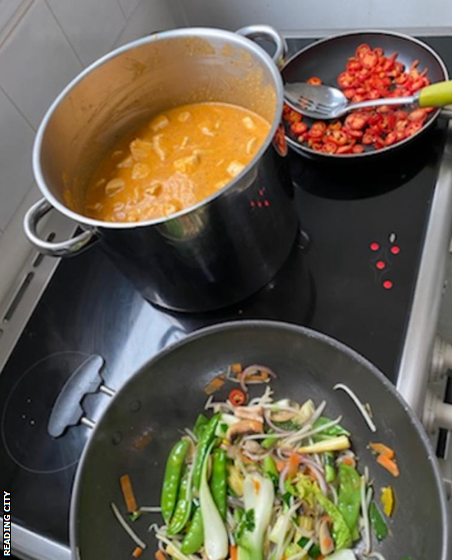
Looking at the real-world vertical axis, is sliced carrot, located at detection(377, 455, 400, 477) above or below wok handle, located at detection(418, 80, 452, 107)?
below

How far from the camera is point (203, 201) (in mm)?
600

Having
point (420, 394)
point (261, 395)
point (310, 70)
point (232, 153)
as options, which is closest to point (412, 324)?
point (420, 394)

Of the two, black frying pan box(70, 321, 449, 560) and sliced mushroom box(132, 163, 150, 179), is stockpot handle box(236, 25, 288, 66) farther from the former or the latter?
black frying pan box(70, 321, 449, 560)

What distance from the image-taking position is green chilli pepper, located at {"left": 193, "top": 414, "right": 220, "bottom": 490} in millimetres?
656

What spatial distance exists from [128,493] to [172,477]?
0.05 m

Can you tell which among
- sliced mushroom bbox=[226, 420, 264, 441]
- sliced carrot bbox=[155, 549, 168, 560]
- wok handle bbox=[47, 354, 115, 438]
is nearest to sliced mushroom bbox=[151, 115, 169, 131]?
wok handle bbox=[47, 354, 115, 438]

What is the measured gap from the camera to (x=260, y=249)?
716mm

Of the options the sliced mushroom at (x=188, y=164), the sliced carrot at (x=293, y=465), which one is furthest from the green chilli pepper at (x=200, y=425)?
the sliced mushroom at (x=188, y=164)

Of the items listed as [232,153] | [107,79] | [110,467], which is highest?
[107,79]

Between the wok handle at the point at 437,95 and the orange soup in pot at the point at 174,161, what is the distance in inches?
8.6

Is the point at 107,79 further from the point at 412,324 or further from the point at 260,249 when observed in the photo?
the point at 412,324

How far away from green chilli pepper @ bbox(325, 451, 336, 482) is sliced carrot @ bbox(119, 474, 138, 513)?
0.22 meters

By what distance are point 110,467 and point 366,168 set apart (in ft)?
1.80

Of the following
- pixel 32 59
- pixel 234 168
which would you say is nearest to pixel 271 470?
pixel 234 168
